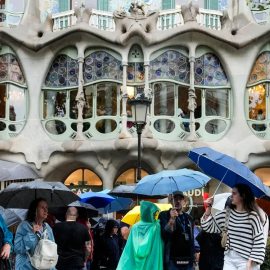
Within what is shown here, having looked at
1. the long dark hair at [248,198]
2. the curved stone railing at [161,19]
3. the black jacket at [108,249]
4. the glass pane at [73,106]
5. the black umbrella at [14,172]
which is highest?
the curved stone railing at [161,19]

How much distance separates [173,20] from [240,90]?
12.7 feet

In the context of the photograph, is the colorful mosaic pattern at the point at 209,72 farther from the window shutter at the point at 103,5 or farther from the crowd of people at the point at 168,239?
the crowd of people at the point at 168,239

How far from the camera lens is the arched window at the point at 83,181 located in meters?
25.6

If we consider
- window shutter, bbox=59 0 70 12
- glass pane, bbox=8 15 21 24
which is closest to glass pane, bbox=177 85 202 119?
window shutter, bbox=59 0 70 12

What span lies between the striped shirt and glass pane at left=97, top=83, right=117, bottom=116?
17.4 meters

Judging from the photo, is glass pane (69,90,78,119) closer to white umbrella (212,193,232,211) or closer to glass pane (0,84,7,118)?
glass pane (0,84,7,118)

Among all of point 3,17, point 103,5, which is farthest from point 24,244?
point 103,5

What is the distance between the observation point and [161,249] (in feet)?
28.3

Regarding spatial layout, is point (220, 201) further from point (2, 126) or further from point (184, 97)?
point (2, 126)

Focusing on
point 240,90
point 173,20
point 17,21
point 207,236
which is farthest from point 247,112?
point 207,236

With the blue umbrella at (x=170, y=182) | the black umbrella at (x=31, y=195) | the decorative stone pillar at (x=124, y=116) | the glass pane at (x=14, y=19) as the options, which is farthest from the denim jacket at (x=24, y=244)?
the glass pane at (x=14, y=19)

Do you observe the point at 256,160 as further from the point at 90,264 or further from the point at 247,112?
the point at 90,264

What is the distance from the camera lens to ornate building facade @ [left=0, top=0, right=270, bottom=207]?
2408 cm

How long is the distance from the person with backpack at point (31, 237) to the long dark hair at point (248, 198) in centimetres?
254
